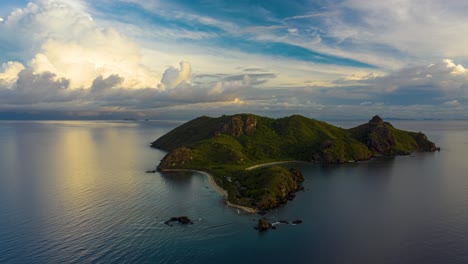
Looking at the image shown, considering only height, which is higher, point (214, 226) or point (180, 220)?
point (180, 220)

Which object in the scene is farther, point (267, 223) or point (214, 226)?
point (267, 223)

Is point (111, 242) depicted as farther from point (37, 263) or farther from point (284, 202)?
point (284, 202)

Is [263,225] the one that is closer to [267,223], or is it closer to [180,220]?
[267,223]

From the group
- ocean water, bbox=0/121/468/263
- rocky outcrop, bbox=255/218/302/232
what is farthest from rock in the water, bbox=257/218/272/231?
ocean water, bbox=0/121/468/263

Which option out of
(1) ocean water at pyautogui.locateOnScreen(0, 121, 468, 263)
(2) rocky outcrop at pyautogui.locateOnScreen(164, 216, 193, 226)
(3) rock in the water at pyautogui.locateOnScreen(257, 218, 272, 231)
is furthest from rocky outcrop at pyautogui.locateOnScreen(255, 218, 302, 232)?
(2) rocky outcrop at pyautogui.locateOnScreen(164, 216, 193, 226)

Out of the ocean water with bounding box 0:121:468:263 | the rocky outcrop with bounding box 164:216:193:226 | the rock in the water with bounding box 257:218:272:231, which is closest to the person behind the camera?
the ocean water with bounding box 0:121:468:263

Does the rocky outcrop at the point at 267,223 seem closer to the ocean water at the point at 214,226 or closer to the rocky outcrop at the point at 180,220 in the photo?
the ocean water at the point at 214,226

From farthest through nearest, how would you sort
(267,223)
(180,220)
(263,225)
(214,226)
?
(180,220) < (267,223) < (214,226) < (263,225)

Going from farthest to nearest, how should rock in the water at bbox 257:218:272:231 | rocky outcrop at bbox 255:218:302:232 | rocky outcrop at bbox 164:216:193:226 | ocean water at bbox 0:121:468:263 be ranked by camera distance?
1. rocky outcrop at bbox 164:216:193:226
2. rocky outcrop at bbox 255:218:302:232
3. rock in the water at bbox 257:218:272:231
4. ocean water at bbox 0:121:468:263

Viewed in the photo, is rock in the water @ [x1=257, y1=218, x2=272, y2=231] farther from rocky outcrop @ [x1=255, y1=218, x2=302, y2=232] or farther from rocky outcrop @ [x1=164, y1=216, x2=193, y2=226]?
rocky outcrop @ [x1=164, y1=216, x2=193, y2=226]

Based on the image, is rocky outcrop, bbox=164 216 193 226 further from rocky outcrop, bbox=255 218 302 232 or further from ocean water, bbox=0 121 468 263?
rocky outcrop, bbox=255 218 302 232

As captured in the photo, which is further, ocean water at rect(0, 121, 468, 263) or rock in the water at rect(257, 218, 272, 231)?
rock in the water at rect(257, 218, 272, 231)

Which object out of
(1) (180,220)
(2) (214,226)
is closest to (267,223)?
(2) (214,226)
